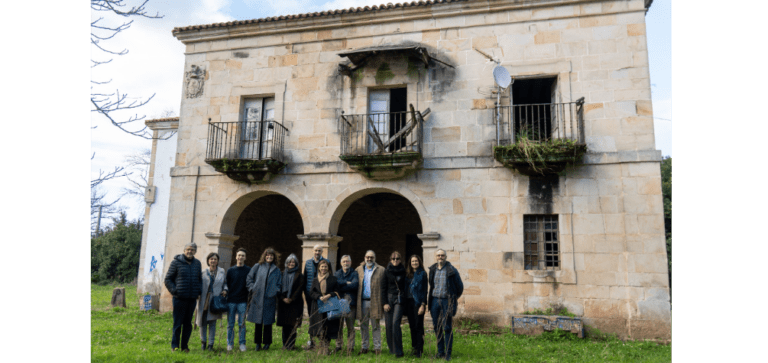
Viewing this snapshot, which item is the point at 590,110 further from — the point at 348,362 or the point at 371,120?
the point at 348,362

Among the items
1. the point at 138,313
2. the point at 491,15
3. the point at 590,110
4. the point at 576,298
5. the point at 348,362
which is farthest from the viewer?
the point at 138,313

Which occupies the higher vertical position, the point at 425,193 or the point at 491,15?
the point at 491,15

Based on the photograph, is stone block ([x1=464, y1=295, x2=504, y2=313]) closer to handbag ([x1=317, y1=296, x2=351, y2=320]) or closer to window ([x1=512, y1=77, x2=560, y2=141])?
window ([x1=512, y1=77, x2=560, y2=141])

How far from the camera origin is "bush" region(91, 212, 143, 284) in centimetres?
2253

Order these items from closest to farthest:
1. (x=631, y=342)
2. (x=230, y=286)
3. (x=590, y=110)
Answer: (x=230, y=286)
(x=631, y=342)
(x=590, y=110)

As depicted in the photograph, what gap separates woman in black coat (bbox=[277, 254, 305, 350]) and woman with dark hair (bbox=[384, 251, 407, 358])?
1299 mm

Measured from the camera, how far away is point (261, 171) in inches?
404

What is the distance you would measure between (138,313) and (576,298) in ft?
31.3

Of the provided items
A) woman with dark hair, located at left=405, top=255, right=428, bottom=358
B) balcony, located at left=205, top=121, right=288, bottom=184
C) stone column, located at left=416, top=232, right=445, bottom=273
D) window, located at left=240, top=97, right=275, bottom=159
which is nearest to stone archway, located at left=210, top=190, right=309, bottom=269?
balcony, located at left=205, top=121, right=288, bottom=184

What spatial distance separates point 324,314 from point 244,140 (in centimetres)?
559

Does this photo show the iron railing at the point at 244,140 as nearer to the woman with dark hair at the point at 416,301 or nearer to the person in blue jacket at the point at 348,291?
the person in blue jacket at the point at 348,291

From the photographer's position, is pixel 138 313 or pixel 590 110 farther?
pixel 138 313

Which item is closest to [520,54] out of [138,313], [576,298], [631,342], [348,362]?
[576,298]

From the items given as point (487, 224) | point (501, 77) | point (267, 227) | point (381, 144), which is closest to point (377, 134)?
point (381, 144)
